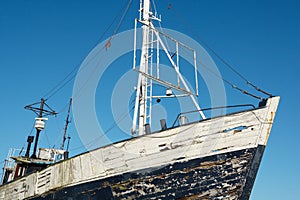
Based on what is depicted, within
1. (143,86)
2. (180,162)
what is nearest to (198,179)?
(180,162)

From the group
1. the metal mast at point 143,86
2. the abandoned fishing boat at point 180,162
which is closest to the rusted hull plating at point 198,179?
the abandoned fishing boat at point 180,162

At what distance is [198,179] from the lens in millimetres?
8312

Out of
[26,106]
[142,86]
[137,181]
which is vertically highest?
[26,106]

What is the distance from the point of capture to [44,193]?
36.8 feet

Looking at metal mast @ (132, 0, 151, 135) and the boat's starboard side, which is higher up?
metal mast @ (132, 0, 151, 135)

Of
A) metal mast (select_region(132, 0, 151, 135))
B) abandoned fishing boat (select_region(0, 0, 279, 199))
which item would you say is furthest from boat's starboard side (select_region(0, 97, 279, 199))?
metal mast (select_region(132, 0, 151, 135))

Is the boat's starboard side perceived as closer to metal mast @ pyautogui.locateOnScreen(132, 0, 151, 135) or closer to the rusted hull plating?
the rusted hull plating

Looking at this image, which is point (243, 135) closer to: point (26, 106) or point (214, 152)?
point (214, 152)

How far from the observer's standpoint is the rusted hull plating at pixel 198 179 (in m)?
8.00

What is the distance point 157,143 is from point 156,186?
1167mm

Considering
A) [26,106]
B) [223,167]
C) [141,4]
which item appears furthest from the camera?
[26,106]

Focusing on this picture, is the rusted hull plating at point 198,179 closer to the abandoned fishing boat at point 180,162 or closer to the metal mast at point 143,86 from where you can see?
the abandoned fishing boat at point 180,162

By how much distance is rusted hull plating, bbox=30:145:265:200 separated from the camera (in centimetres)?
800

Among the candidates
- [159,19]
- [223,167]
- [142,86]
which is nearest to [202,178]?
[223,167]
